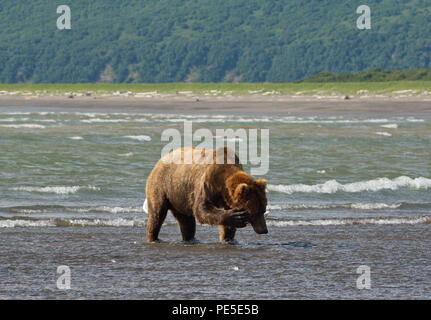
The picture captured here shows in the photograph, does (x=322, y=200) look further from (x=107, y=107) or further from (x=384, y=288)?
(x=107, y=107)

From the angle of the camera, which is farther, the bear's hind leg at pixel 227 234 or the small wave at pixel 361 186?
the small wave at pixel 361 186

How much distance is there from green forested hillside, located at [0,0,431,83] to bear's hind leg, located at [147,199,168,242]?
5811 inches

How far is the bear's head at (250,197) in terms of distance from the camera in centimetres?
1331

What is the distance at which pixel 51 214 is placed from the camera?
1719 cm

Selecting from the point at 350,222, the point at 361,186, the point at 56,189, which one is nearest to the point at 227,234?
the point at 350,222

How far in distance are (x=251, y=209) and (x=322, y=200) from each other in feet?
22.3

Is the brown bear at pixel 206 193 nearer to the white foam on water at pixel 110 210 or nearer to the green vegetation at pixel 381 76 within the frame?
the white foam on water at pixel 110 210

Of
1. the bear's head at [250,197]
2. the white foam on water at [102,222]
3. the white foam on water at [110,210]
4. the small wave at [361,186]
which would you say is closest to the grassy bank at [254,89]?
the small wave at [361,186]

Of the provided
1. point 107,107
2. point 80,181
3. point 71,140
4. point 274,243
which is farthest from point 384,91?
point 274,243

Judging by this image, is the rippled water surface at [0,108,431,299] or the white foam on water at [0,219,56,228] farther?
the white foam on water at [0,219,56,228]

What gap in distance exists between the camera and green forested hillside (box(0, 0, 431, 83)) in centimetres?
16550

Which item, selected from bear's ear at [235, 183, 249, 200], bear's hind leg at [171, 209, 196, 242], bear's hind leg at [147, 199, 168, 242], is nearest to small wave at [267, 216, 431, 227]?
bear's hind leg at [171, 209, 196, 242]

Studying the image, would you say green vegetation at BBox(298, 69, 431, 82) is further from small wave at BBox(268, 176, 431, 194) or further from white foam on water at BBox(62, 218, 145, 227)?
white foam on water at BBox(62, 218, 145, 227)

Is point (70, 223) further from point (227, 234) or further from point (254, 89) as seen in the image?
point (254, 89)
